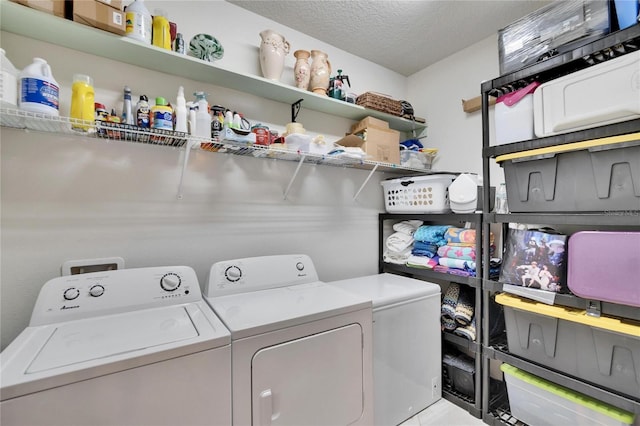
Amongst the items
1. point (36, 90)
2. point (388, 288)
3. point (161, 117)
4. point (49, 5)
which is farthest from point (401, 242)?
point (49, 5)

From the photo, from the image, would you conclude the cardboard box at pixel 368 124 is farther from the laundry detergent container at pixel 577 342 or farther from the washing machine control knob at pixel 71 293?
the washing machine control knob at pixel 71 293

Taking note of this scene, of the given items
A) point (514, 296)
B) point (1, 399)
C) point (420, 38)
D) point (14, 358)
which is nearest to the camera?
point (1, 399)

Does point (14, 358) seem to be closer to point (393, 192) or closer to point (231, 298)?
point (231, 298)

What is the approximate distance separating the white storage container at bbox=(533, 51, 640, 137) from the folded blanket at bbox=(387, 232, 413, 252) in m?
1.11

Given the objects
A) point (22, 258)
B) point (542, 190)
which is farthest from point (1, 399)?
point (542, 190)

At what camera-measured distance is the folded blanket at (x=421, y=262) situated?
2.07 m

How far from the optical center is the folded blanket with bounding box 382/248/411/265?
229 centimetres

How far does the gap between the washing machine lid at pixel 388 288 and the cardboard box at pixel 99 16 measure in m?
1.78

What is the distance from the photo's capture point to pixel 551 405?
152 centimetres

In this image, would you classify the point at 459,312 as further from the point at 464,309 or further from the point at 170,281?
the point at 170,281

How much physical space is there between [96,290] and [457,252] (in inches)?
79.3

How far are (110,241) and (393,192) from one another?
1.91m

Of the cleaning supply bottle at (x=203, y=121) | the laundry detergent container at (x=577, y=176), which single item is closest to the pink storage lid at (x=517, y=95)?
the laundry detergent container at (x=577, y=176)

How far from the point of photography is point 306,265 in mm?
1821
